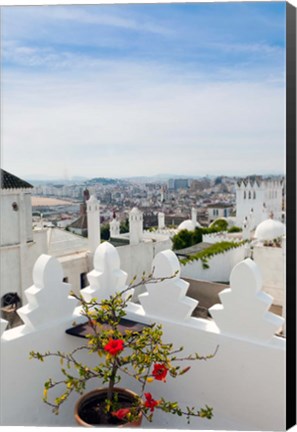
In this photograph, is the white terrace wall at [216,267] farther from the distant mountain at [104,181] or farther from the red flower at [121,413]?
the red flower at [121,413]

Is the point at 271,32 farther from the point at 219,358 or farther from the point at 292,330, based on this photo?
the point at 219,358

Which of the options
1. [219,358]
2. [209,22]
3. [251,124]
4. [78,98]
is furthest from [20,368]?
[209,22]

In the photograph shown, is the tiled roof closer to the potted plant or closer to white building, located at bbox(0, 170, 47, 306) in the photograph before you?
the potted plant

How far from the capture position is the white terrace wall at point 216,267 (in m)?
10.7

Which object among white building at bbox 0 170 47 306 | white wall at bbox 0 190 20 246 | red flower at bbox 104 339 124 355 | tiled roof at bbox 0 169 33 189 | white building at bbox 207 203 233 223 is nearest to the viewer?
red flower at bbox 104 339 124 355

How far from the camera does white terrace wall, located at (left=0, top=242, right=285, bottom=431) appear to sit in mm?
1413

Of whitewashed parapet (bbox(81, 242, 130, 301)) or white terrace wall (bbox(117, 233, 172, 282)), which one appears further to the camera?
white terrace wall (bbox(117, 233, 172, 282))

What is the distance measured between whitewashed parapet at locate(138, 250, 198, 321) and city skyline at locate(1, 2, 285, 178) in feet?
1.71

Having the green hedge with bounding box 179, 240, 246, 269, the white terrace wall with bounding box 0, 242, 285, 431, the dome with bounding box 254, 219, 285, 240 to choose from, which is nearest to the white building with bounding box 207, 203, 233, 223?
the dome with bounding box 254, 219, 285, 240

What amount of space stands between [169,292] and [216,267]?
9778 millimetres

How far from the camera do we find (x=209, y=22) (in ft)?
5.53

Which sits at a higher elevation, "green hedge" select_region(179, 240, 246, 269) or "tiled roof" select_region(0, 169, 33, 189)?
"tiled roof" select_region(0, 169, 33, 189)

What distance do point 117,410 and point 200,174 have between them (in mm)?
1166

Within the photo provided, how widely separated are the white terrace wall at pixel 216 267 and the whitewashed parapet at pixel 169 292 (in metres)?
8.69
